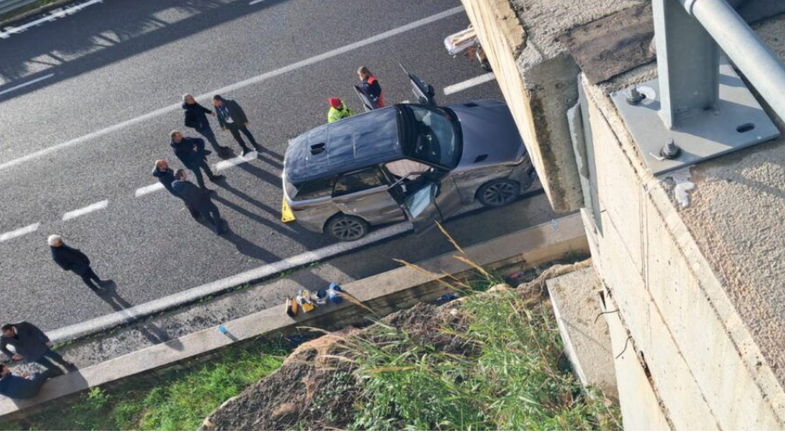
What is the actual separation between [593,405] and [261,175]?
5.90 m

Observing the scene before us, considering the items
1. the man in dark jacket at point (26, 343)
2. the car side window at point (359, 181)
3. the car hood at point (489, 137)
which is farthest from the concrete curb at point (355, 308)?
the car side window at point (359, 181)

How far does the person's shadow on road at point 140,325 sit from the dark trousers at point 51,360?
0.87 m

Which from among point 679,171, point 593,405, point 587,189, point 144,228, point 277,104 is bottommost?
point 593,405

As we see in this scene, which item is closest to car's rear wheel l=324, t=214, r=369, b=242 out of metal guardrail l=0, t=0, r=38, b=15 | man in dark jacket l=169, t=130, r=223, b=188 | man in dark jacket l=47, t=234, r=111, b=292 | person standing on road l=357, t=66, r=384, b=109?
person standing on road l=357, t=66, r=384, b=109

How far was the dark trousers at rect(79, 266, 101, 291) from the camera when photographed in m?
8.93

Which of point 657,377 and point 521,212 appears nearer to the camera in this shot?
point 657,377

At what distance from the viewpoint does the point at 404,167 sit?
313 inches

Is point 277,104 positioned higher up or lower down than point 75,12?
lower down

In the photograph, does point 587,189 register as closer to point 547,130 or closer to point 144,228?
point 547,130

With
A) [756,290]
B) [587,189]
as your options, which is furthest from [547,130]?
[756,290]

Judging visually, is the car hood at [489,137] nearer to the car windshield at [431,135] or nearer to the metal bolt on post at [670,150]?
the car windshield at [431,135]

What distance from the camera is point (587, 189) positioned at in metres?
3.71

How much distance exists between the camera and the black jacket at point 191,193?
8.85 meters

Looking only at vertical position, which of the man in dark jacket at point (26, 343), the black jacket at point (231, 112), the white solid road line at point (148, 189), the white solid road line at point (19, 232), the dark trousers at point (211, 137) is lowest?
the man in dark jacket at point (26, 343)
